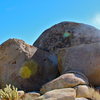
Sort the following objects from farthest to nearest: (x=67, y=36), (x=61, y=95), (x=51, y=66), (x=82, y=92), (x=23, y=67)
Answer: (x=67, y=36) < (x=51, y=66) < (x=23, y=67) < (x=82, y=92) < (x=61, y=95)

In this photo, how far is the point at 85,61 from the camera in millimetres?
9516

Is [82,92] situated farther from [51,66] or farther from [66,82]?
[51,66]

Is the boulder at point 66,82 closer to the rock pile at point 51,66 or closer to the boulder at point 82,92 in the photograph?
the rock pile at point 51,66

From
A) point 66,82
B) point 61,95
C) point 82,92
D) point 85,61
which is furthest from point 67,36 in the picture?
point 61,95

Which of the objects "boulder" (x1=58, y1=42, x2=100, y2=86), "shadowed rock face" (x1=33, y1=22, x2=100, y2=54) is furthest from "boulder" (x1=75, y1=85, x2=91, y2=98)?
"shadowed rock face" (x1=33, y1=22, x2=100, y2=54)

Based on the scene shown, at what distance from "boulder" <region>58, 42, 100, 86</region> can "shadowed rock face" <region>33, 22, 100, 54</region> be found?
2.73 meters

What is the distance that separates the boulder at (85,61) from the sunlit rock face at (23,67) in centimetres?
Result: 118

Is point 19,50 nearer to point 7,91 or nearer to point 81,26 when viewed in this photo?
point 7,91

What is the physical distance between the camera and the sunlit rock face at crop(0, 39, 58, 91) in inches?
407

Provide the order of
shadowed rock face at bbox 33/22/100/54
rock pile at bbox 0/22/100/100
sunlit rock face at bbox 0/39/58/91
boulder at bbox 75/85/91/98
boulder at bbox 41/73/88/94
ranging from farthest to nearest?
shadowed rock face at bbox 33/22/100/54, sunlit rock face at bbox 0/39/58/91, rock pile at bbox 0/22/100/100, boulder at bbox 41/73/88/94, boulder at bbox 75/85/91/98

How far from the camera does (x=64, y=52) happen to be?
10.4 meters

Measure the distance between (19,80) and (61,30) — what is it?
16.2ft

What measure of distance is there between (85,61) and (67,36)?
166 inches

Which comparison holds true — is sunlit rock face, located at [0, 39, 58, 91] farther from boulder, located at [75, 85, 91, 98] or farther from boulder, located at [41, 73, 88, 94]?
boulder, located at [75, 85, 91, 98]
